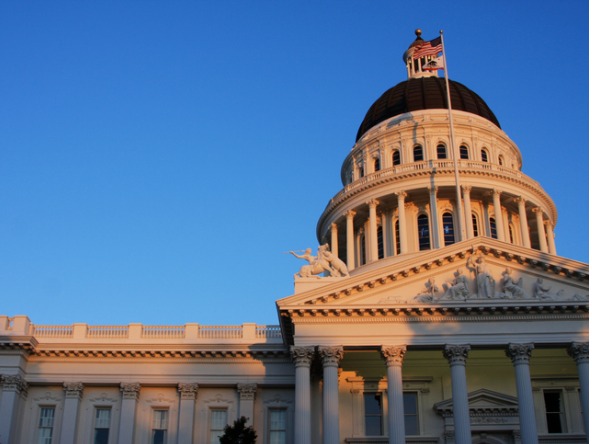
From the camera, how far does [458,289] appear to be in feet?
113

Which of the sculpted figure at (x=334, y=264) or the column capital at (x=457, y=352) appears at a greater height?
the sculpted figure at (x=334, y=264)

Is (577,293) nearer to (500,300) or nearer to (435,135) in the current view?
(500,300)

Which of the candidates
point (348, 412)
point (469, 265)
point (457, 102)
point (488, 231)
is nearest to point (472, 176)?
point (488, 231)

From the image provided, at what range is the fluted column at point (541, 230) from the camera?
53.7 metres

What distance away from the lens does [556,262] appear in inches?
1355

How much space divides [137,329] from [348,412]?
1156cm

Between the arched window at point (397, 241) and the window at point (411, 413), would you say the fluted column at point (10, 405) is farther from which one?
the arched window at point (397, 241)

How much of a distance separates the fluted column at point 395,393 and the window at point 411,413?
3.83m

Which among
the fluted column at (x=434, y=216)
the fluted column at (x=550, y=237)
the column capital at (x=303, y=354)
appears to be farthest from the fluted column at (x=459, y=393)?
the fluted column at (x=550, y=237)

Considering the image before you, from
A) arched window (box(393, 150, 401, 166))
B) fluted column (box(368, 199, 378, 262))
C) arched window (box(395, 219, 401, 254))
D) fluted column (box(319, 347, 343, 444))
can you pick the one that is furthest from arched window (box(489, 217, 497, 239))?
fluted column (box(319, 347, 343, 444))

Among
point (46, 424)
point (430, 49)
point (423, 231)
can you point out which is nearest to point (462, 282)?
point (423, 231)

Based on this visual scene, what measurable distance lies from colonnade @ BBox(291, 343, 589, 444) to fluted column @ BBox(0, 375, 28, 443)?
45.7 ft

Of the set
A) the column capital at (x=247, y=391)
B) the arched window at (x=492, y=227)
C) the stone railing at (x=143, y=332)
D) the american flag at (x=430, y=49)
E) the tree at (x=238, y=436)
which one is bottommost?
the tree at (x=238, y=436)

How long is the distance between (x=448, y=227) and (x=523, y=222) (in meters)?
4.94
